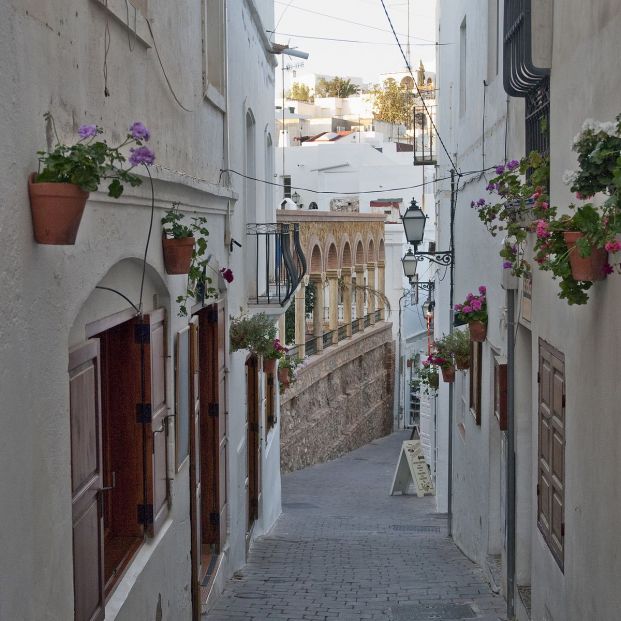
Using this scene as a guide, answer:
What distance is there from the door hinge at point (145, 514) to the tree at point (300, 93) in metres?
82.4

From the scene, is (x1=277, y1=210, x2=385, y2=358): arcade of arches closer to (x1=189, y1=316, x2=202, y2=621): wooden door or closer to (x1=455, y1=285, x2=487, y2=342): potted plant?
(x1=455, y1=285, x2=487, y2=342): potted plant

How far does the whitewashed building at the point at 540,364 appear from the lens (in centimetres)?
527

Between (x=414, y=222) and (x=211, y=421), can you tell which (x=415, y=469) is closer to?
(x=414, y=222)

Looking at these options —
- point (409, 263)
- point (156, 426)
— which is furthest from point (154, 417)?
point (409, 263)

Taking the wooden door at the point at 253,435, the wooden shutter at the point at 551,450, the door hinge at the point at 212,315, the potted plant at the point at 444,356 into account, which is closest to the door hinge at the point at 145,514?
the wooden shutter at the point at 551,450

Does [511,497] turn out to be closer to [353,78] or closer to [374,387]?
[374,387]

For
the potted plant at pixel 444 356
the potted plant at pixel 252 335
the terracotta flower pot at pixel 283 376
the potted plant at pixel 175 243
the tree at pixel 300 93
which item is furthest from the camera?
the tree at pixel 300 93

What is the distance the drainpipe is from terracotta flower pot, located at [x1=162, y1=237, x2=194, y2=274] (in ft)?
9.79

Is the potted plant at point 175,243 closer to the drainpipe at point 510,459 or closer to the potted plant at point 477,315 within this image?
the drainpipe at point 510,459

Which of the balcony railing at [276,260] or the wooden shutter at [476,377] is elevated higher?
the balcony railing at [276,260]

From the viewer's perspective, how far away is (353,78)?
367 ft

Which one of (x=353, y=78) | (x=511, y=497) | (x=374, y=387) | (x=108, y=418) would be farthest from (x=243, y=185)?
(x=353, y=78)

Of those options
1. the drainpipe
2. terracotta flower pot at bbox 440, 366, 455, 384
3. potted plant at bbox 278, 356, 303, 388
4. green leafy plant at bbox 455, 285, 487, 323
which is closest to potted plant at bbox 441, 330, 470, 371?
terracotta flower pot at bbox 440, 366, 455, 384

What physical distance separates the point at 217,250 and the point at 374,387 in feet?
80.4
